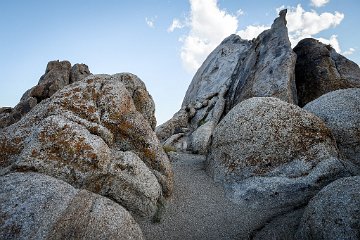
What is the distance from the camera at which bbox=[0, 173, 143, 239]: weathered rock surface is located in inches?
370

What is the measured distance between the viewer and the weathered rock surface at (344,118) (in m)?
18.3

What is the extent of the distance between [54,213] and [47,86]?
38.9 m

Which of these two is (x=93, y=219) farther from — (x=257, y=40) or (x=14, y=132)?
(x=257, y=40)

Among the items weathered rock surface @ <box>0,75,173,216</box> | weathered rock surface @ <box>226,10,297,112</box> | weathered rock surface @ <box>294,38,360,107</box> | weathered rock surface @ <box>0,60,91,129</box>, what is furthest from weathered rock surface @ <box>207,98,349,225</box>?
weathered rock surface @ <box>0,60,91,129</box>

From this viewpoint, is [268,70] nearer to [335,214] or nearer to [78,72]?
[335,214]

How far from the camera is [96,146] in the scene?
1417 cm

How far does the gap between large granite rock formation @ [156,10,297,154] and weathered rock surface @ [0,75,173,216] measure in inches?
449

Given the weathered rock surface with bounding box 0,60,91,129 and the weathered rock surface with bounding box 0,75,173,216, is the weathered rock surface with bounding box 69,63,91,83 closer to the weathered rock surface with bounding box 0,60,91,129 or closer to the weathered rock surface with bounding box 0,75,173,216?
the weathered rock surface with bounding box 0,60,91,129

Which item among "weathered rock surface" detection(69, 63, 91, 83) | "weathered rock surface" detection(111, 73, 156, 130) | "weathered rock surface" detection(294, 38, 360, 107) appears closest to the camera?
"weathered rock surface" detection(111, 73, 156, 130)

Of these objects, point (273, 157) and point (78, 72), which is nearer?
point (273, 157)

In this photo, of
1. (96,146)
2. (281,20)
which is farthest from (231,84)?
(96,146)

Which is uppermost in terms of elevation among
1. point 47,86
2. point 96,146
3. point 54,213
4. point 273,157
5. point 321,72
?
point 47,86

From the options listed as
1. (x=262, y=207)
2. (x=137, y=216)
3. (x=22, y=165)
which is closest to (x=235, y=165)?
(x=262, y=207)

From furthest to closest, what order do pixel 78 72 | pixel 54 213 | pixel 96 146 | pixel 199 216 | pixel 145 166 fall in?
pixel 78 72 → pixel 145 166 → pixel 199 216 → pixel 96 146 → pixel 54 213
